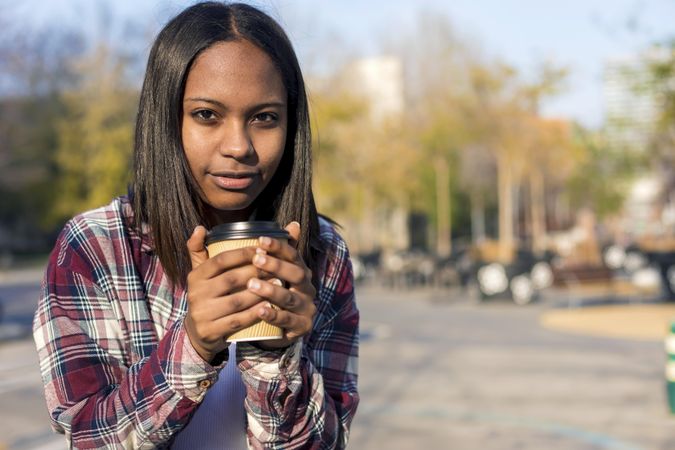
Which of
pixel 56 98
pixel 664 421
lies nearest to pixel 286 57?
pixel 664 421

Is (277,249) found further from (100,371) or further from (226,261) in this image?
(100,371)

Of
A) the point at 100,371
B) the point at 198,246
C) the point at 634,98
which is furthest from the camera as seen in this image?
the point at 634,98

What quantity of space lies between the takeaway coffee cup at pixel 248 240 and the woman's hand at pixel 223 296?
0.02 m

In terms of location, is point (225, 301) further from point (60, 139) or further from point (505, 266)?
point (60, 139)

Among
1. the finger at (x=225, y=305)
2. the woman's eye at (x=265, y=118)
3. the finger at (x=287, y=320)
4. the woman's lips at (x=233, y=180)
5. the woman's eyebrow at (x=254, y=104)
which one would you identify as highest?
the woman's eyebrow at (x=254, y=104)

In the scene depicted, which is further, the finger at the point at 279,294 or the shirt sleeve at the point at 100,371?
the shirt sleeve at the point at 100,371

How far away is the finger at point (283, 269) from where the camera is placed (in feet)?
4.66

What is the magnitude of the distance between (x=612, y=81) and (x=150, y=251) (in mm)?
23558

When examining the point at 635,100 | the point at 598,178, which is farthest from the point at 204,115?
the point at 598,178

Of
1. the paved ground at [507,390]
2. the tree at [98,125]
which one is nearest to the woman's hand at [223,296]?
the paved ground at [507,390]

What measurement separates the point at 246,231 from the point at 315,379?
352 millimetres

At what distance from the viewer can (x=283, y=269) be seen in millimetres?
1444

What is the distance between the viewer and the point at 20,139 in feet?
165

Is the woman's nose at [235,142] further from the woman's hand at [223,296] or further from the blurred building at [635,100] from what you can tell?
the blurred building at [635,100]
